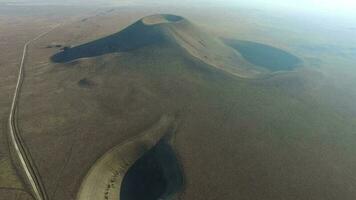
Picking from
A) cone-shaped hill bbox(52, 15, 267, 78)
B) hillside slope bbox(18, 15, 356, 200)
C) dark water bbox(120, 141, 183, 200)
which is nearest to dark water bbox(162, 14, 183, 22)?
cone-shaped hill bbox(52, 15, 267, 78)

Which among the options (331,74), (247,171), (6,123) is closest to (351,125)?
(247,171)

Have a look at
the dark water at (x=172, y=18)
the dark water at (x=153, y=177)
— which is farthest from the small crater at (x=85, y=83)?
the dark water at (x=172, y=18)

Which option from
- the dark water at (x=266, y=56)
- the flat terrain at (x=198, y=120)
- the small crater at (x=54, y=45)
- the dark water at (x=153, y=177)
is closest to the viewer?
the dark water at (x=153, y=177)

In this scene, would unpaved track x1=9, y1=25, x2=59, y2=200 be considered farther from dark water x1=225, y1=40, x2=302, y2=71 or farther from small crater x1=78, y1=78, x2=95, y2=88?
dark water x1=225, y1=40, x2=302, y2=71

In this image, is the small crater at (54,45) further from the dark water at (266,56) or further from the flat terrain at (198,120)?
the dark water at (266,56)

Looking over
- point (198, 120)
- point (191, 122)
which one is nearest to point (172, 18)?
point (198, 120)
